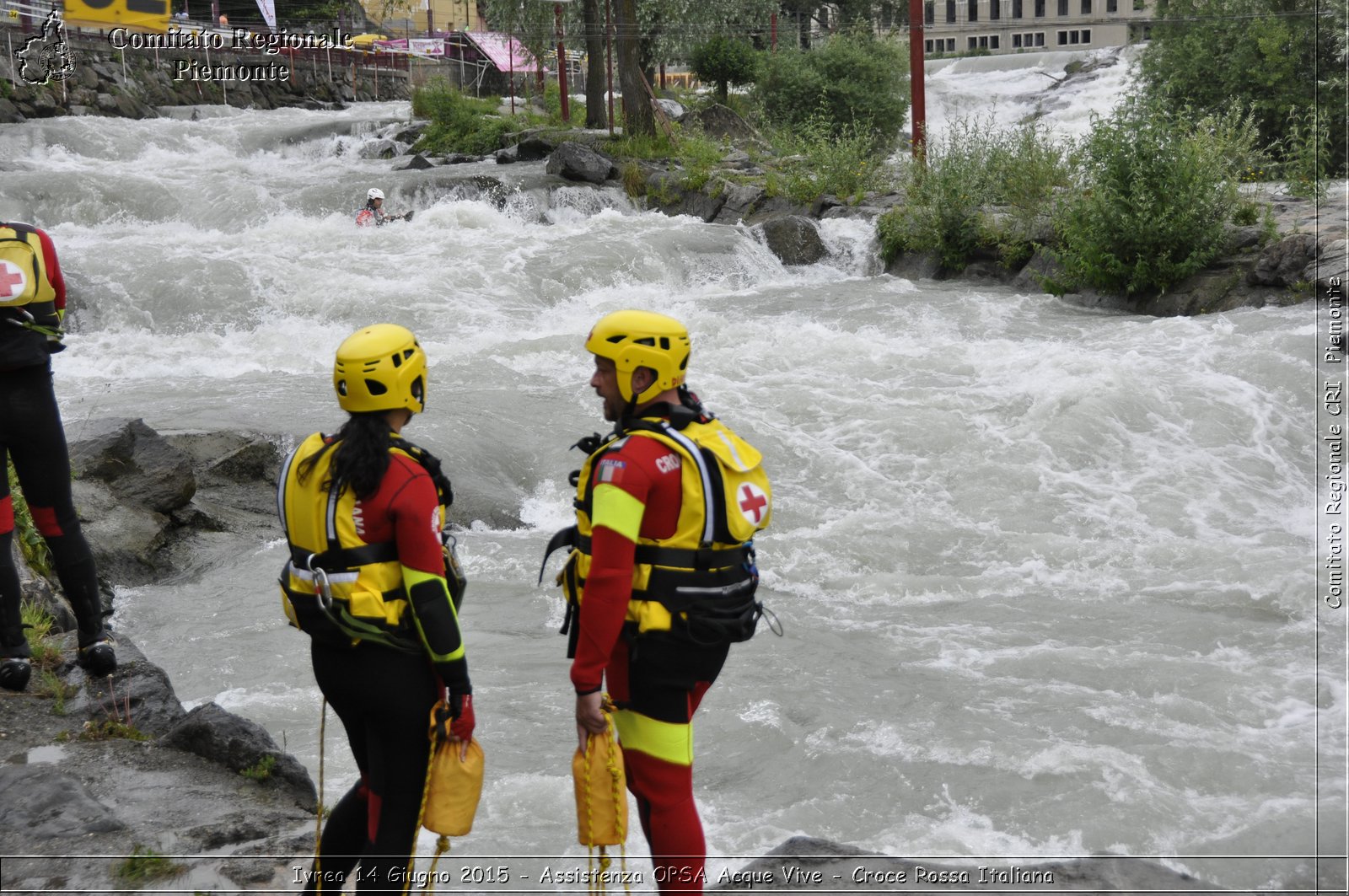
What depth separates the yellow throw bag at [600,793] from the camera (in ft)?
9.41

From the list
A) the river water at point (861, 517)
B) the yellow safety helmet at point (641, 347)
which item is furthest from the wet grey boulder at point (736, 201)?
the yellow safety helmet at point (641, 347)

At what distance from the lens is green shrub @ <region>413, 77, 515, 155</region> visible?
23.5 meters

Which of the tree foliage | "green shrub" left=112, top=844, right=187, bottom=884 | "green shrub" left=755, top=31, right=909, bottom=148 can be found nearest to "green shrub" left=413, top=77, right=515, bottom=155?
"green shrub" left=755, top=31, right=909, bottom=148

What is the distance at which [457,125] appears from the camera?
79.5 ft

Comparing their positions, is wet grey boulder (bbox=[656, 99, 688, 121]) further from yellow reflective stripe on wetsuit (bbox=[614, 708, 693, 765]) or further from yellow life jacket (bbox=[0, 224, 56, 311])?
yellow reflective stripe on wetsuit (bbox=[614, 708, 693, 765])

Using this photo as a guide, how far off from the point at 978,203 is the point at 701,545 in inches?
542

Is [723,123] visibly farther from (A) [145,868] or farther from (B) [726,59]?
(A) [145,868]

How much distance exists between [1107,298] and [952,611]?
812 cm

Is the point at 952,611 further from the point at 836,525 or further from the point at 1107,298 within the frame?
the point at 1107,298

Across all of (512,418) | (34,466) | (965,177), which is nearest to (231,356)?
(512,418)

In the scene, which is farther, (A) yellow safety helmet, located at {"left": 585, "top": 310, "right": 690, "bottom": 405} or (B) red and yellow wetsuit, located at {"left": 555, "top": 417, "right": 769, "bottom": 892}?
(A) yellow safety helmet, located at {"left": 585, "top": 310, "right": 690, "bottom": 405}

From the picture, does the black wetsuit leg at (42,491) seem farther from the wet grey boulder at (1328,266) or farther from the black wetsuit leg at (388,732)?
the wet grey boulder at (1328,266)

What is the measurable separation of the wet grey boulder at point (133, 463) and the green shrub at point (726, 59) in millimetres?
22689

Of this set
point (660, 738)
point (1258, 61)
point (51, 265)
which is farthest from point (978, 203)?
point (660, 738)
